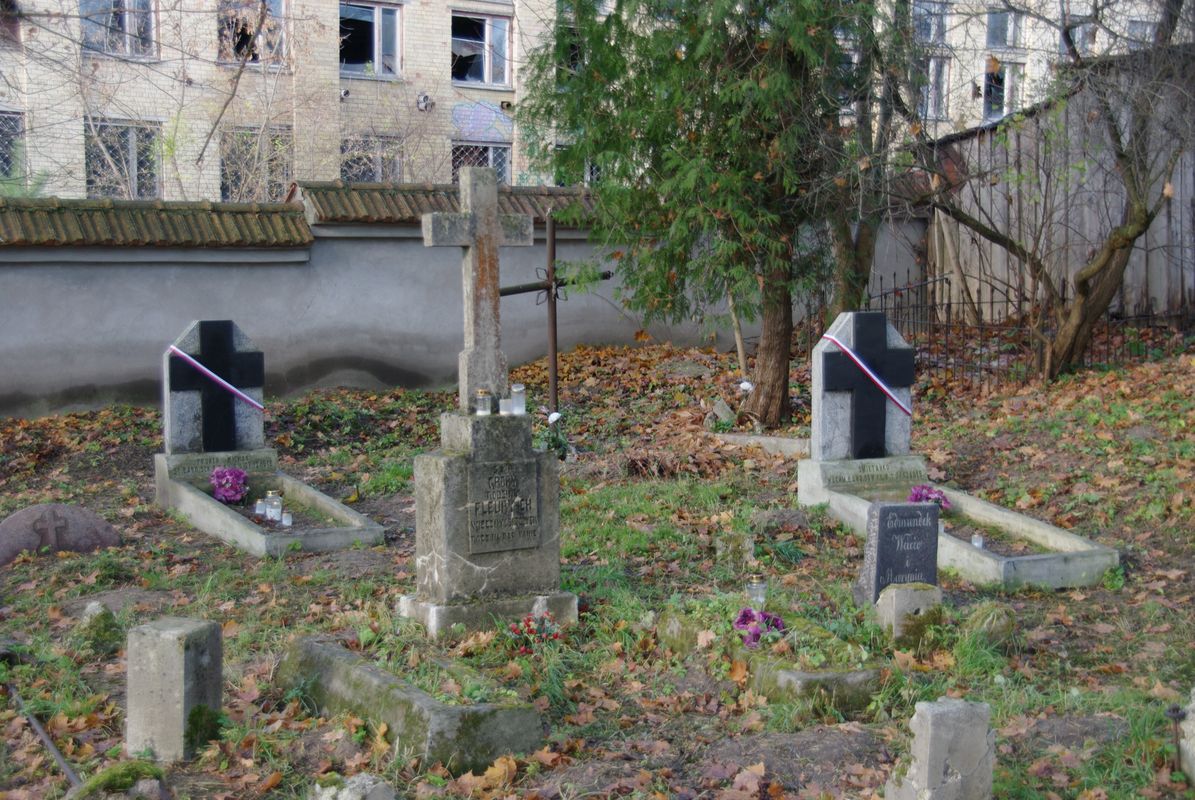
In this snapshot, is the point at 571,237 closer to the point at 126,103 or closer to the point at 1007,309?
the point at 1007,309

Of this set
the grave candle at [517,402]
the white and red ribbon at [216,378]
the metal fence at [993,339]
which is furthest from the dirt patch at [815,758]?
the metal fence at [993,339]

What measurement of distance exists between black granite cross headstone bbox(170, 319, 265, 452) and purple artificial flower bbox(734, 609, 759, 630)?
559cm

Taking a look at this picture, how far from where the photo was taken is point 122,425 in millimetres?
12000

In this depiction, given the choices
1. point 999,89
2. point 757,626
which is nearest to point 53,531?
A: point 757,626

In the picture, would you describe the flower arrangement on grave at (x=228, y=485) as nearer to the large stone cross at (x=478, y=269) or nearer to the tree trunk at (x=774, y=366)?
the large stone cross at (x=478, y=269)

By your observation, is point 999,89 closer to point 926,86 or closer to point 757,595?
point 926,86

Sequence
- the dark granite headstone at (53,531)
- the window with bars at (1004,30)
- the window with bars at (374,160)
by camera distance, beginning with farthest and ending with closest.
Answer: the window with bars at (374,160) → the window with bars at (1004,30) → the dark granite headstone at (53,531)

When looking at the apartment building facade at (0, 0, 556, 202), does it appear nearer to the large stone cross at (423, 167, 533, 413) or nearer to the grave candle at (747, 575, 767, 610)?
the large stone cross at (423, 167, 533, 413)

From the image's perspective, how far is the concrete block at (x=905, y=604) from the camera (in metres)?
5.88

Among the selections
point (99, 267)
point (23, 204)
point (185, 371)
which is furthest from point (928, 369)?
point (23, 204)

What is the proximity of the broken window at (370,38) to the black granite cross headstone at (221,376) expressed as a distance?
14.1m

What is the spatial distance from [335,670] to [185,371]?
5185 millimetres

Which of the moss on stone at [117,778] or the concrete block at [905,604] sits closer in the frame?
the moss on stone at [117,778]

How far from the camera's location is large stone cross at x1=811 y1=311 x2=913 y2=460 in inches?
350
